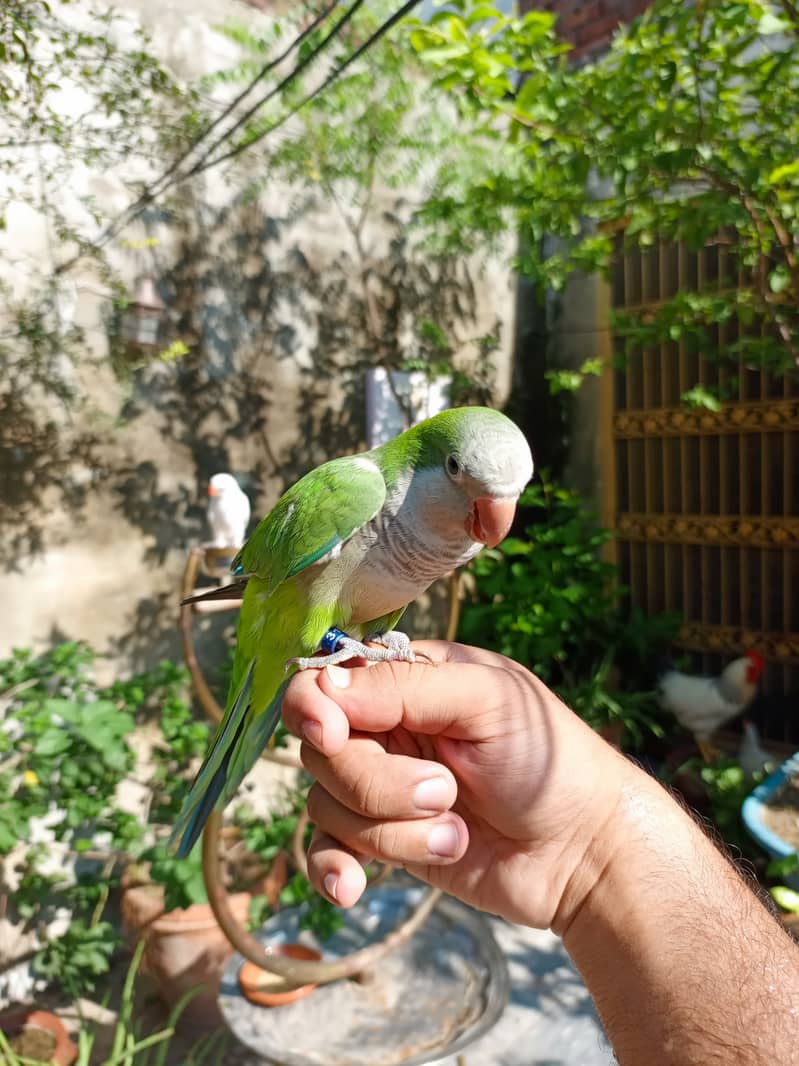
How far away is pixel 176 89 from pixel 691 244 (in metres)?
2.46

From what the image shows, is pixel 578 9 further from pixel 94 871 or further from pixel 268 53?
pixel 94 871

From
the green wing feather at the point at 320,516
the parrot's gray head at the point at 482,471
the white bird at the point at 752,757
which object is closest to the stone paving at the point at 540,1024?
the white bird at the point at 752,757

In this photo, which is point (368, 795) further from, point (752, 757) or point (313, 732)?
point (752, 757)

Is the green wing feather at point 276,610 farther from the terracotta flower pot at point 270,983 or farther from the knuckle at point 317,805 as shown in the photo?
the terracotta flower pot at point 270,983

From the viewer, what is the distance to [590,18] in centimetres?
417

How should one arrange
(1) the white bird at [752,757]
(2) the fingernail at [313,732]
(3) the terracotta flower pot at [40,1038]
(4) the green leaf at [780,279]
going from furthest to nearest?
(1) the white bird at [752,757], (3) the terracotta flower pot at [40,1038], (4) the green leaf at [780,279], (2) the fingernail at [313,732]

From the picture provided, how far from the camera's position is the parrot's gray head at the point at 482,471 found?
1.20 metres

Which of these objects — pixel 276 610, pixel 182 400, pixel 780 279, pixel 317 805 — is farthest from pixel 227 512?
pixel 780 279

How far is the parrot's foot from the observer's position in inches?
52.1

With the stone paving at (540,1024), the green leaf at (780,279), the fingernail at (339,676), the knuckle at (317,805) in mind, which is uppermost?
the green leaf at (780,279)

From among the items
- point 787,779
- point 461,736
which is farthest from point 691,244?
point 787,779

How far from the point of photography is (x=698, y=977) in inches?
43.1

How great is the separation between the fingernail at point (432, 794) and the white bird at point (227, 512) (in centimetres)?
180

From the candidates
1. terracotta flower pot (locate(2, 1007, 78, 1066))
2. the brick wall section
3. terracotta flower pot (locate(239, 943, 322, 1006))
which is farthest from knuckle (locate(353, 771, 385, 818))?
the brick wall section
